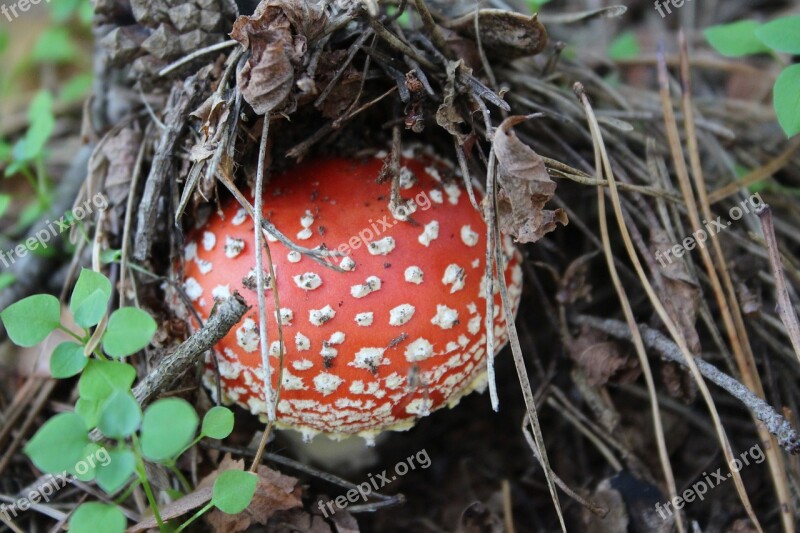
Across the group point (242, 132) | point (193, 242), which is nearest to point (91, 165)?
point (193, 242)

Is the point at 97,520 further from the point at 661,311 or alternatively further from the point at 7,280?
the point at 661,311

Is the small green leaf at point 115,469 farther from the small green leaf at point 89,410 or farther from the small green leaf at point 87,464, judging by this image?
the small green leaf at point 89,410

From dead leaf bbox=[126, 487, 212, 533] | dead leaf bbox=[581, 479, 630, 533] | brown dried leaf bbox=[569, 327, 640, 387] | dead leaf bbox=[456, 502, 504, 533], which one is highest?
dead leaf bbox=[126, 487, 212, 533]

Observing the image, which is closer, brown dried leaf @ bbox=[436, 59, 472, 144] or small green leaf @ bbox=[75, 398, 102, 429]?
small green leaf @ bbox=[75, 398, 102, 429]

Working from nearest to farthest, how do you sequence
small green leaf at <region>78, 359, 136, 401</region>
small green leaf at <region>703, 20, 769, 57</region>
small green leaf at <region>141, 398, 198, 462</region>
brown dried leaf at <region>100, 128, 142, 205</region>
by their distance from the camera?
small green leaf at <region>141, 398, 198, 462</region> → small green leaf at <region>78, 359, 136, 401</region> → brown dried leaf at <region>100, 128, 142, 205</region> → small green leaf at <region>703, 20, 769, 57</region>

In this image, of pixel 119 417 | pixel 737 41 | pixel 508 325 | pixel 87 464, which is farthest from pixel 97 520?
pixel 737 41

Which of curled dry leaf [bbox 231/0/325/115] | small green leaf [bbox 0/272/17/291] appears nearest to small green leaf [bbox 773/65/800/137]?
curled dry leaf [bbox 231/0/325/115]

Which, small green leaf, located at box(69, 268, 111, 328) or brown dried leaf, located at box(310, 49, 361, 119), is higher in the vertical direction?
brown dried leaf, located at box(310, 49, 361, 119)

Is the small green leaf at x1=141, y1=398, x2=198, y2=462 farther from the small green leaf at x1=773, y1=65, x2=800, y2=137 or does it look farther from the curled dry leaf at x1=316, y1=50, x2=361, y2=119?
the small green leaf at x1=773, y1=65, x2=800, y2=137
